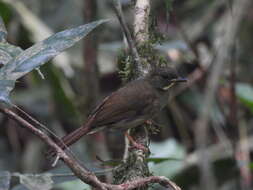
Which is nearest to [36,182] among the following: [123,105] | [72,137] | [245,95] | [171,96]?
[72,137]

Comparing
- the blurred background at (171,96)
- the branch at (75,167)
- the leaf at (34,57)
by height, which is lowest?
the branch at (75,167)

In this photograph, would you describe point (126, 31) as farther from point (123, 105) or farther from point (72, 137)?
point (123, 105)

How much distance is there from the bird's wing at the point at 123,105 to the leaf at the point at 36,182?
1.61 m

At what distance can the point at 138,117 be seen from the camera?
3.85 m

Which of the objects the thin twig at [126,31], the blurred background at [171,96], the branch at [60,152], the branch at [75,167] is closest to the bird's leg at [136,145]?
the thin twig at [126,31]

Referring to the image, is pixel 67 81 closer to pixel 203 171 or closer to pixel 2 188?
pixel 203 171

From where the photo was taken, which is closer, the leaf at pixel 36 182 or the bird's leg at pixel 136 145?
the leaf at pixel 36 182

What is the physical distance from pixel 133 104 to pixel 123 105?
82 mm

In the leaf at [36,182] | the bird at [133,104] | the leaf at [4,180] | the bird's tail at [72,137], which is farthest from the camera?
the bird at [133,104]

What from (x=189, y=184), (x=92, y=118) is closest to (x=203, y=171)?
(x=92, y=118)

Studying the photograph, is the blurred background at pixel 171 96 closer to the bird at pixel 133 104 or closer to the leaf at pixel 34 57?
the bird at pixel 133 104

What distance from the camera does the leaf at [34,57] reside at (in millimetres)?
1936

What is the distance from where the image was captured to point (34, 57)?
210 cm

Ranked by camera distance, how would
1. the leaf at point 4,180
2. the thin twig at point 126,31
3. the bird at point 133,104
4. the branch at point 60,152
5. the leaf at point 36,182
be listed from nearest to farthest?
the branch at point 60,152
the leaf at point 4,180
the leaf at point 36,182
the thin twig at point 126,31
the bird at point 133,104
